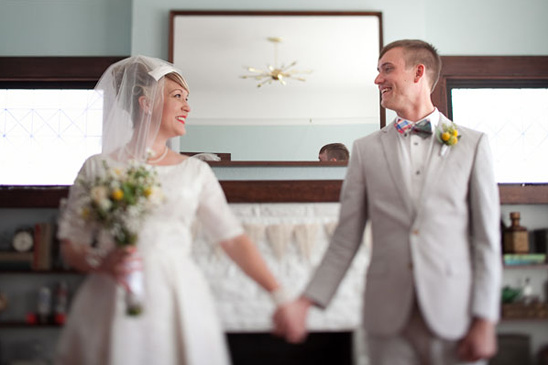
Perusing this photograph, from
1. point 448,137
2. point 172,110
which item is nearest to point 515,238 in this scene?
point 448,137

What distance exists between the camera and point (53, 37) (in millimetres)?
3693

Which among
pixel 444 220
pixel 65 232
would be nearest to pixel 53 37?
pixel 65 232

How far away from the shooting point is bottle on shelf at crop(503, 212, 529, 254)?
283 centimetres

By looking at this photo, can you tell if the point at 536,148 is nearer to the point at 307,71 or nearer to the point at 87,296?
the point at 307,71

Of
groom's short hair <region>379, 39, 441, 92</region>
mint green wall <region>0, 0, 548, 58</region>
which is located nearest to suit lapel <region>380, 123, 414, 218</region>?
groom's short hair <region>379, 39, 441, 92</region>

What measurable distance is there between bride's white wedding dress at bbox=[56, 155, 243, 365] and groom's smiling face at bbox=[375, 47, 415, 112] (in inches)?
39.0

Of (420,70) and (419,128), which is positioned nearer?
(419,128)

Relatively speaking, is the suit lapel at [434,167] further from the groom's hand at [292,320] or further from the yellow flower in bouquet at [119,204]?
the yellow flower in bouquet at [119,204]

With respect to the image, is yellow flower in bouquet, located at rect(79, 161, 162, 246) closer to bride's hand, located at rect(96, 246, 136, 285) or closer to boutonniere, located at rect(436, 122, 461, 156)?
bride's hand, located at rect(96, 246, 136, 285)

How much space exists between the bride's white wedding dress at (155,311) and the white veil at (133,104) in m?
0.36

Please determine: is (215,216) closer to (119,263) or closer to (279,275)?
(279,275)

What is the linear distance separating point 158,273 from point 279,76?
181 centimetres

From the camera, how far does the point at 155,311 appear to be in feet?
6.66

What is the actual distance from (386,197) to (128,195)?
92 cm
